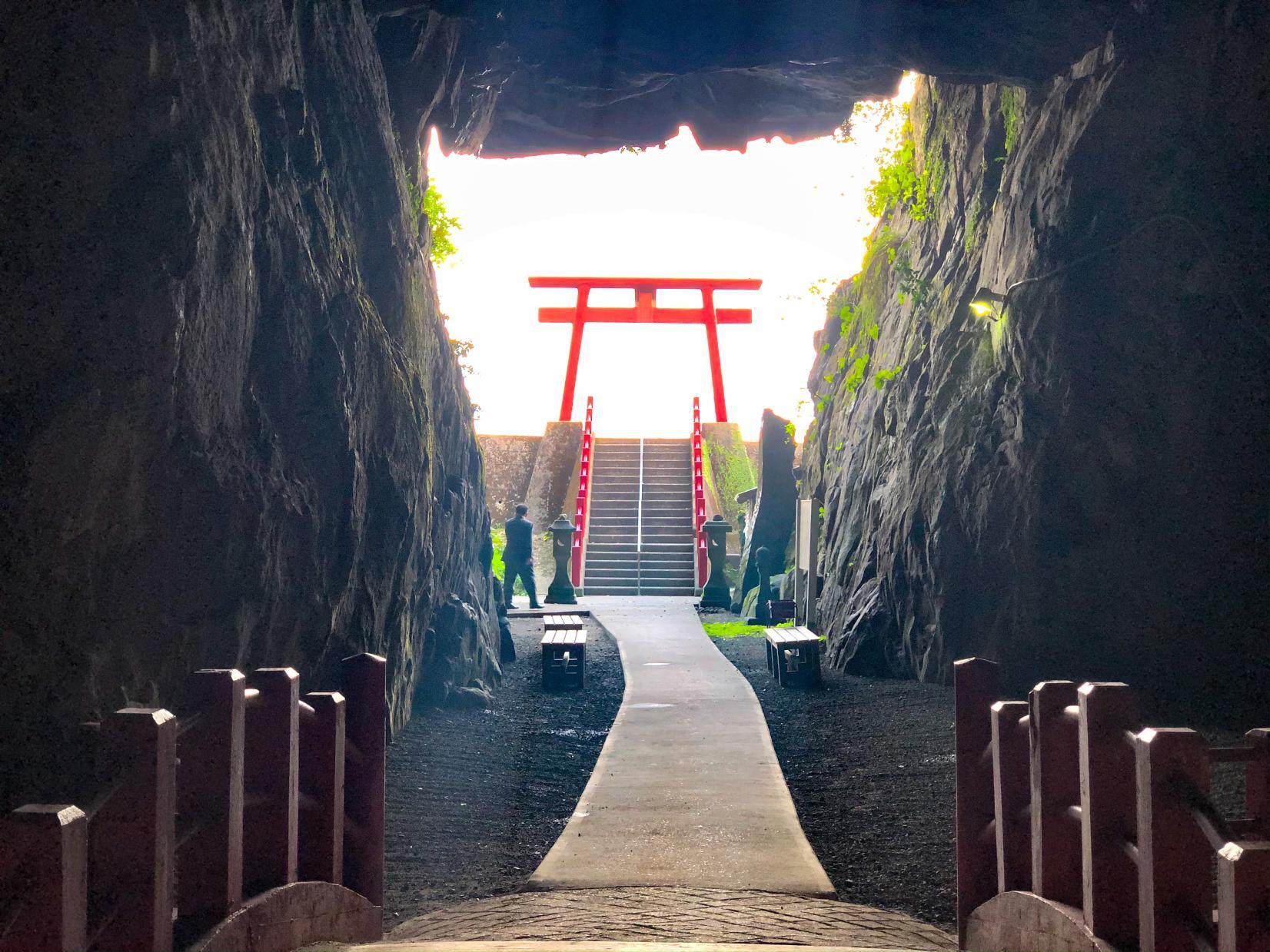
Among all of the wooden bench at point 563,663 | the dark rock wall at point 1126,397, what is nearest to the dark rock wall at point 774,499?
the wooden bench at point 563,663

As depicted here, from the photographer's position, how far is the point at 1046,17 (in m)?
7.41

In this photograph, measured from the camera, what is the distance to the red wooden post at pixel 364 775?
391 cm

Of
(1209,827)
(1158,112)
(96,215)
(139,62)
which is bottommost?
(1209,827)

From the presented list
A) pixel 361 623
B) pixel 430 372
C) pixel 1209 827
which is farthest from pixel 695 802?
pixel 430 372

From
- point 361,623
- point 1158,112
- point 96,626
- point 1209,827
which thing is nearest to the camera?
point 1209,827

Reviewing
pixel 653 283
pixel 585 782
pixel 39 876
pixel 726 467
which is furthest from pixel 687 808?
pixel 726 467

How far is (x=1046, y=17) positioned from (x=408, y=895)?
22.3ft

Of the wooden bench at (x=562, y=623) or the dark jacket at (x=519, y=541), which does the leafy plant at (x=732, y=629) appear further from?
the wooden bench at (x=562, y=623)

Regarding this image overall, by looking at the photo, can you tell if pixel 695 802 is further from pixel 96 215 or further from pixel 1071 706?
pixel 96 215

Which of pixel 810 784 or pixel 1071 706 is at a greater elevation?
pixel 1071 706

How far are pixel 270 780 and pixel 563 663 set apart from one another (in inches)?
264

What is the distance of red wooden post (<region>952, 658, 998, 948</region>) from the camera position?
388cm

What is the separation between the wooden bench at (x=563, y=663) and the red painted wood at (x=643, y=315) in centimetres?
1736

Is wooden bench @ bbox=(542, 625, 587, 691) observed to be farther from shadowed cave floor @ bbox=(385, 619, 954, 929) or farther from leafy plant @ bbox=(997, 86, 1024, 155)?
leafy plant @ bbox=(997, 86, 1024, 155)
